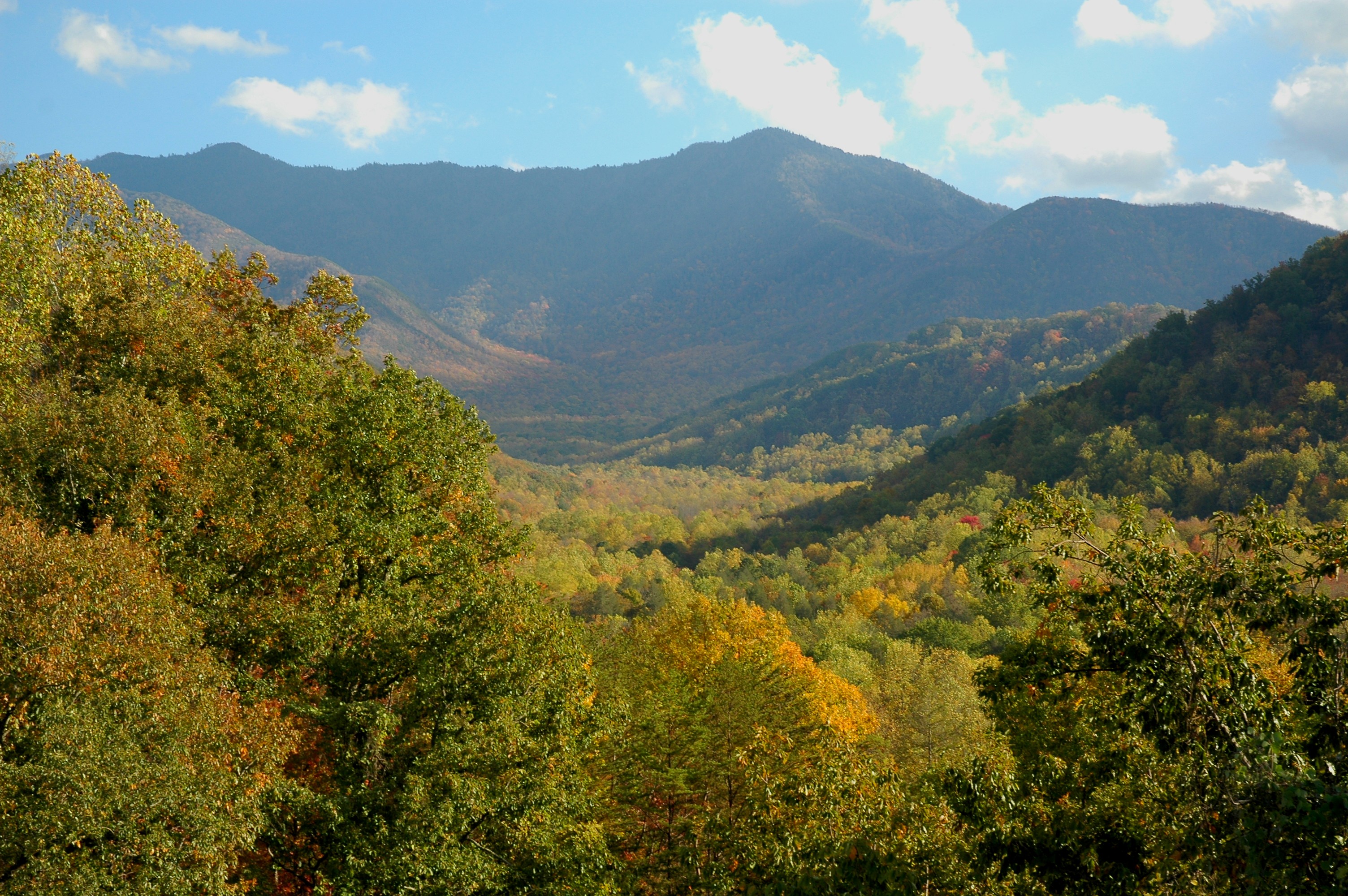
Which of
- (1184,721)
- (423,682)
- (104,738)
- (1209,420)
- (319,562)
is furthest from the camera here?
(1209,420)

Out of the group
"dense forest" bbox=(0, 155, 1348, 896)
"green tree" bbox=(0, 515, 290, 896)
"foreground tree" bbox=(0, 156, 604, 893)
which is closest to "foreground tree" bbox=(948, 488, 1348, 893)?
"dense forest" bbox=(0, 155, 1348, 896)

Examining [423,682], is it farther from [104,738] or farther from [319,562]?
[104,738]

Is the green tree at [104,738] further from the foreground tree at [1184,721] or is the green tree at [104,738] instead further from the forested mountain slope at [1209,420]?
the forested mountain slope at [1209,420]

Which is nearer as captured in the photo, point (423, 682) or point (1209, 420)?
point (423, 682)

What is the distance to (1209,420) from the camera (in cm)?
12412

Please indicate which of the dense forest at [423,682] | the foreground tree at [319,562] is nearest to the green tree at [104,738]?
the dense forest at [423,682]

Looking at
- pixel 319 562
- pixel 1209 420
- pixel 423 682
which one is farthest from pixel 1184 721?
pixel 1209 420

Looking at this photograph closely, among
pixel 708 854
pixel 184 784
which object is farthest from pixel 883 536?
pixel 184 784

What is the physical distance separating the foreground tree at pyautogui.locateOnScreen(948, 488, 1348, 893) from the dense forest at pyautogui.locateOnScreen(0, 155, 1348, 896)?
0.19ft

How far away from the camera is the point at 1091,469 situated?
422ft

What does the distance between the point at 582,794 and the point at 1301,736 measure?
1237cm

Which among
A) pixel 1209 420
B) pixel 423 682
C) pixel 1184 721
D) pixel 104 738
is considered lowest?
pixel 423 682

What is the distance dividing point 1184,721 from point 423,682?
1255cm

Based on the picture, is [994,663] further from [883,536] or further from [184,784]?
[883,536]
